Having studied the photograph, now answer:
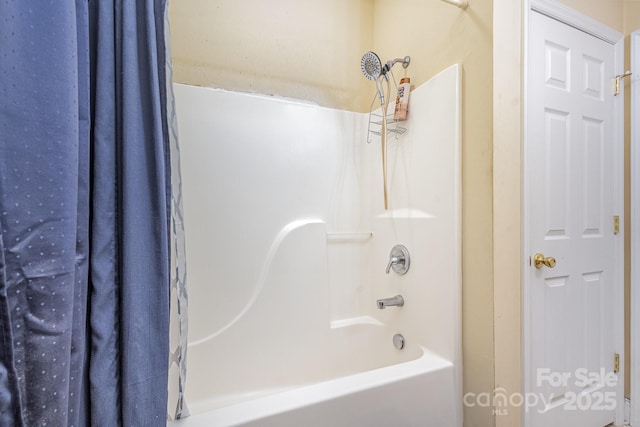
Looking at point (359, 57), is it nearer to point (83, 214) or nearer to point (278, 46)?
point (278, 46)

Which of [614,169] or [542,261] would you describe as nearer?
[542,261]

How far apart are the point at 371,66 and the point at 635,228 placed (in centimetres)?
168

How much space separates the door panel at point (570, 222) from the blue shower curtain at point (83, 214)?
1462mm

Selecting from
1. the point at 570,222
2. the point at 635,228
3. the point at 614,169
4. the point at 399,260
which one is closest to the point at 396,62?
the point at 399,260

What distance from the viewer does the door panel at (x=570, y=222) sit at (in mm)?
1287

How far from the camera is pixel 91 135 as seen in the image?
70 centimetres

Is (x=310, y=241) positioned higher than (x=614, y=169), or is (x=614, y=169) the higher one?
(x=614, y=169)

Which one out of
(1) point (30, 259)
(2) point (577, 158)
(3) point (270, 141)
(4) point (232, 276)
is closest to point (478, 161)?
(2) point (577, 158)

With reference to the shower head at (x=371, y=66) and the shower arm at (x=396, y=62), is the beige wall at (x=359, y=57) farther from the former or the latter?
the shower head at (x=371, y=66)

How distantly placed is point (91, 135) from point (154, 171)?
159 mm

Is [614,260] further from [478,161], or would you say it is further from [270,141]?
[270,141]

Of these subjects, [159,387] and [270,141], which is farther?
[270,141]

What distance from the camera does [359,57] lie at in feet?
5.98

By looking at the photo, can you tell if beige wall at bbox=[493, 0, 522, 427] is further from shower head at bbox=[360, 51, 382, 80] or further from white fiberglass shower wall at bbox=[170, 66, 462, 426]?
shower head at bbox=[360, 51, 382, 80]
